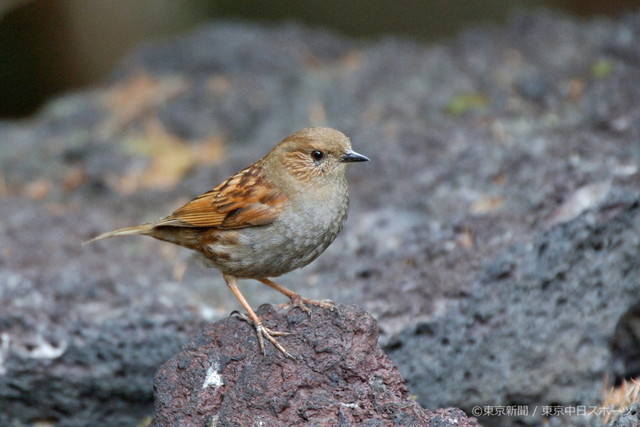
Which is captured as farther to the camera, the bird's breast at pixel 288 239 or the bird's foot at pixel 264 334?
the bird's breast at pixel 288 239

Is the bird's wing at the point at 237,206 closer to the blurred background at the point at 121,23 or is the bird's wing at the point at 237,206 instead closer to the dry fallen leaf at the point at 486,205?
the dry fallen leaf at the point at 486,205

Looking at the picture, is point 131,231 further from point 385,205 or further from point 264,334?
point 385,205

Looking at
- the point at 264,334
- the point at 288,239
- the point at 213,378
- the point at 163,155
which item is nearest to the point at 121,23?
the point at 163,155

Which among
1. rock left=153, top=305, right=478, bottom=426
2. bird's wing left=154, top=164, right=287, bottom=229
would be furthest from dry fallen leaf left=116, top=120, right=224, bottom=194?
rock left=153, top=305, right=478, bottom=426

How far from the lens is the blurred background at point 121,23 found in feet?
39.2

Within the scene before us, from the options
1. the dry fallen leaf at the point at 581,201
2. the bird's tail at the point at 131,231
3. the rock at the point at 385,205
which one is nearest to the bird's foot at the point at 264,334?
the rock at the point at 385,205

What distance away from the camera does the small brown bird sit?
177 inches

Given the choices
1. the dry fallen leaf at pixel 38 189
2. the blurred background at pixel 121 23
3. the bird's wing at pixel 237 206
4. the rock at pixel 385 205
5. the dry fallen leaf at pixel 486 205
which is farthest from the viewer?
the blurred background at pixel 121 23

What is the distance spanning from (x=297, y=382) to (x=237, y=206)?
4.34 feet

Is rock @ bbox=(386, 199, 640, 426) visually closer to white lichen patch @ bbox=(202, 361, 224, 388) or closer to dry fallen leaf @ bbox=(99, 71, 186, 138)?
white lichen patch @ bbox=(202, 361, 224, 388)

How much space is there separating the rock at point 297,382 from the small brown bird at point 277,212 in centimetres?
45

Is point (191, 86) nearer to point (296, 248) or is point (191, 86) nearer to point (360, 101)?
point (360, 101)

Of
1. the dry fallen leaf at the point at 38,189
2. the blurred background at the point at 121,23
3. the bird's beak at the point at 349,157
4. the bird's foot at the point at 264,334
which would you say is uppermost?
the blurred background at the point at 121,23

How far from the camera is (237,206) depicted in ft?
15.7
